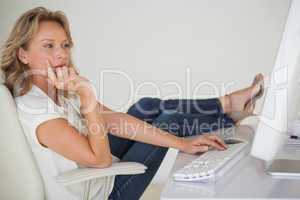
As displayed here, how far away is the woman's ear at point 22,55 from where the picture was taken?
4.82ft

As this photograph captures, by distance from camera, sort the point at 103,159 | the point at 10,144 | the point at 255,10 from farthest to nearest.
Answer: the point at 255,10 < the point at 103,159 < the point at 10,144

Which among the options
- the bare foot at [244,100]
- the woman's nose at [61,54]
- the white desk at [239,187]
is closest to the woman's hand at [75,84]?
the woman's nose at [61,54]

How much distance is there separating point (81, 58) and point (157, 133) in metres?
1.83

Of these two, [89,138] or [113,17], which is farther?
[113,17]

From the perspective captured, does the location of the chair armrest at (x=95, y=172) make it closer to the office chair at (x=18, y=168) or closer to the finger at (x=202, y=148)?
the office chair at (x=18, y=168)

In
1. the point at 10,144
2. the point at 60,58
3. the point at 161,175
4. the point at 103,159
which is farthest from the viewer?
the point at 161,175

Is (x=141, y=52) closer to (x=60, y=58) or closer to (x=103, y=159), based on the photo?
(x=60, y=58)

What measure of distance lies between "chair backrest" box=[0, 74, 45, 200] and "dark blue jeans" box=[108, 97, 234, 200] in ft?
1.26

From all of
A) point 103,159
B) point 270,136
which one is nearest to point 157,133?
point 103,159

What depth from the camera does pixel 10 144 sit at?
1.20 meters

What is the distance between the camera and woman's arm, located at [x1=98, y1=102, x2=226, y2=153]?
4.44ft

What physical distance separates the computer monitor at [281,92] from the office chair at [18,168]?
464 mm

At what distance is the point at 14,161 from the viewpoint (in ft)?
4.01

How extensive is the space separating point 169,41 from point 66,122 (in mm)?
1934
